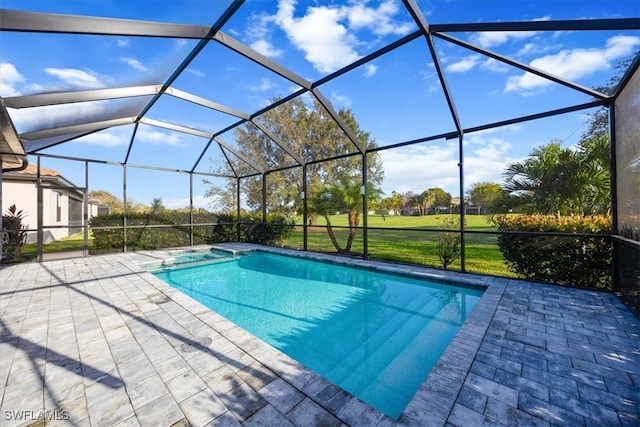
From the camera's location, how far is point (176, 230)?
9719 mm

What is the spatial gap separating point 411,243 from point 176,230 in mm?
10659

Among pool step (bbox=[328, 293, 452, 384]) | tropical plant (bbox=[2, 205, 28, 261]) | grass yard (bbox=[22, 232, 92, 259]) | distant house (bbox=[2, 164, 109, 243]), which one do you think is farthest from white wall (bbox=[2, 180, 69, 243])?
pool step (bbox=[328, 293, 452, 384])

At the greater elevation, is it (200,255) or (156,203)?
(156,203)

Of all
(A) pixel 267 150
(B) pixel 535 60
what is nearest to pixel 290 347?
(B) pixel 535 60

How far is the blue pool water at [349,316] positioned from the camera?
2.74 m

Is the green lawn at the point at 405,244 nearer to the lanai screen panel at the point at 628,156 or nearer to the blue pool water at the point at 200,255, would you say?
the blue pool water at the point at 200,255

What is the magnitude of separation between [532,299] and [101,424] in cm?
494

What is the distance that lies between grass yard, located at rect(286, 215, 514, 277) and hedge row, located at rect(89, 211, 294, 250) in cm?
123

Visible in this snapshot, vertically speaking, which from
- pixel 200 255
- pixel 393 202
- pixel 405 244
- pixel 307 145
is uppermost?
pixel 307 145

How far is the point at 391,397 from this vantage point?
2.37 meters

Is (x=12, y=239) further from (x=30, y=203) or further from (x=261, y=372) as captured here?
(x=261, y=372)

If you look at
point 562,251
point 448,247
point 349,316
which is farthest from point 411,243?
point 349,316

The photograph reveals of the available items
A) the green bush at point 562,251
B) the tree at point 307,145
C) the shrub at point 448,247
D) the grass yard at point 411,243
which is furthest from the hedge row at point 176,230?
the green bush at point 562,251

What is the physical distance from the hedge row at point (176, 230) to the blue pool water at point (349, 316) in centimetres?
278
